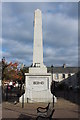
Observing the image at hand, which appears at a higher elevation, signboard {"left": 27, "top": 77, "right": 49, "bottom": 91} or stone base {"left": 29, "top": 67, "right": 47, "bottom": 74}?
stone base {"left": 29, "top": 67, "right": 47, "bottom": 74}

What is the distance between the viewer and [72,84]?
59.9 m

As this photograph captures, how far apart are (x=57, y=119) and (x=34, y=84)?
734 centimetres

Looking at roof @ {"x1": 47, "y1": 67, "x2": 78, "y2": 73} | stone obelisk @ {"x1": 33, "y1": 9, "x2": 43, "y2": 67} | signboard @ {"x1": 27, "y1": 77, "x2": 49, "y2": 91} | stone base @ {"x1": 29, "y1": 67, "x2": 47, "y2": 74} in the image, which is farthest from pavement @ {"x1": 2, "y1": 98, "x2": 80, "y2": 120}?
roof @ {"x1": 47, "y1": 67, "x2": 78, "y2": 73}

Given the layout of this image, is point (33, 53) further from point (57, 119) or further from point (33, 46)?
point (57, 119)

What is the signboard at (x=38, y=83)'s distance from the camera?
632 inches

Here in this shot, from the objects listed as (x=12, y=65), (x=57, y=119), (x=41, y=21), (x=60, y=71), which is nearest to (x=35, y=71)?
(x=41, y=21)

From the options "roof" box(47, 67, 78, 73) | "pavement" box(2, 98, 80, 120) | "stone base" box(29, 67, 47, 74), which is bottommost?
"pavement" box(2, 98, 80, 120)

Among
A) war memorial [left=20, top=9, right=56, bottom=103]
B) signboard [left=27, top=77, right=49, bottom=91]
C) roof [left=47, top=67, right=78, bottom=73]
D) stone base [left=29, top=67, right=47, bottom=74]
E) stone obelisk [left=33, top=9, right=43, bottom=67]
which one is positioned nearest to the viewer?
war memorial [left=20, top=9, right=56, bottom=103]

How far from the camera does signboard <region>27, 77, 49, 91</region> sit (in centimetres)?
1606

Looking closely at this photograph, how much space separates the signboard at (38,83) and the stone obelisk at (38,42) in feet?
4.05

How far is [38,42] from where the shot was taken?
17.0m

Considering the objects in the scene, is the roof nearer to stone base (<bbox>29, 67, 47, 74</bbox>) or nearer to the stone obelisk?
the stone obelisk

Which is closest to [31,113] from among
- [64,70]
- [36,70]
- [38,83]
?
[38,83]

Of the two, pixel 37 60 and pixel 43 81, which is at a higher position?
pixel 37 60
